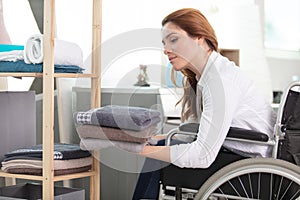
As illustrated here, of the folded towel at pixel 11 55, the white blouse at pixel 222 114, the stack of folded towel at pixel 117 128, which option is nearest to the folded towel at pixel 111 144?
the stack of folded towel at pixel 117 128

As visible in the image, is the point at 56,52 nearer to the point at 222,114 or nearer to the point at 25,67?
the point at 25,67

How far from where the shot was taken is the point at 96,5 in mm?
2191


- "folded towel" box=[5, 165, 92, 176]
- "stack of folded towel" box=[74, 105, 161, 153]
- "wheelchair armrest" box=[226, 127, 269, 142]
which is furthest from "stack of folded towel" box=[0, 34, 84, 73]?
"wheelchair armrest" box=[226, 127, 269, 142]

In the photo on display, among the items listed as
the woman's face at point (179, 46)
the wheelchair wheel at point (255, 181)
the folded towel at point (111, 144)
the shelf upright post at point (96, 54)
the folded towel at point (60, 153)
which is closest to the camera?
the wheelchair wheel at point (255, 181)

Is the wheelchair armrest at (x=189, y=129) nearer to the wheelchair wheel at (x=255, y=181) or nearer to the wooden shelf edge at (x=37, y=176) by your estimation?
the wheelchair wheel at (x=255, y=181)

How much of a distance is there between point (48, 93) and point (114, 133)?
28 centimetres

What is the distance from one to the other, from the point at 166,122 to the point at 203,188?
97 cm

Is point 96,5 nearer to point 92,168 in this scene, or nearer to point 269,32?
point 92,168

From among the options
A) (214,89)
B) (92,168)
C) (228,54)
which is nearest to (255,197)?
(214,89)

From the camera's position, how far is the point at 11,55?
6.66 feet

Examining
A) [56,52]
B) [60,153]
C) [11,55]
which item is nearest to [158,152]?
[60,153]

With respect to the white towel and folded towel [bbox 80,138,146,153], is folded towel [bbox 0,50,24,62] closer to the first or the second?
the white towel

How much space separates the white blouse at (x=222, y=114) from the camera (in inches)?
70.4

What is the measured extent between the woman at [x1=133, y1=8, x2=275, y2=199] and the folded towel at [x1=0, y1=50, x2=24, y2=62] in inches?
20.4
